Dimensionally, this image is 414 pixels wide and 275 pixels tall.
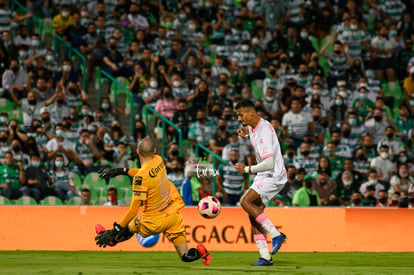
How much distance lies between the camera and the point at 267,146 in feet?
47.0

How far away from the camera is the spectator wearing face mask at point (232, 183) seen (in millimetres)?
21734

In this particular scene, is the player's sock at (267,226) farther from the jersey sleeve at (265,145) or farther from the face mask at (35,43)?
the face mask at (35,43)

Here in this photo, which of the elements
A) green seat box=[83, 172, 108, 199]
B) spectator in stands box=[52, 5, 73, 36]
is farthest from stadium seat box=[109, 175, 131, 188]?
spectator in stands box=[52, 5, 73, 36]

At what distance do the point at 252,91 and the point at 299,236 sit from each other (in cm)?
711

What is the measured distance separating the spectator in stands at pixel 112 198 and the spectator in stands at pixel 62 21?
642 cm

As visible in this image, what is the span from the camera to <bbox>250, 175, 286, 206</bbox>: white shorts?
14.5m

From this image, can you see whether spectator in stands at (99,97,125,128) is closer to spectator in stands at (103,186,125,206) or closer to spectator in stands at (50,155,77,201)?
spectator in stands at (50,155,77,201)

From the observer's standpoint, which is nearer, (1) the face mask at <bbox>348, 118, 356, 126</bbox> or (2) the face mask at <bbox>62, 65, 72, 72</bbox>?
(1) the face mask at <bbox>348, 118, 356, 126</bbox>

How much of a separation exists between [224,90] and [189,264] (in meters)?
9.77

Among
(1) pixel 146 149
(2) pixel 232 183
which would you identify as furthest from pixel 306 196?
(1) pixel 146 149

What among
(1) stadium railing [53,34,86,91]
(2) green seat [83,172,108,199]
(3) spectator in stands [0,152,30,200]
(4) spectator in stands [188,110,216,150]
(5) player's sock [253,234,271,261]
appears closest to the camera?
(5) player's sock [253,234,271,261]

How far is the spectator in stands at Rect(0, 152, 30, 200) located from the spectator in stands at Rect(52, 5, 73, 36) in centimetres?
553

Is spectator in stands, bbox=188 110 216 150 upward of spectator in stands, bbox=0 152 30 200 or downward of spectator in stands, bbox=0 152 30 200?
upward

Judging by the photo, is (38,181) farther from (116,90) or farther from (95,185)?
(116,90)
